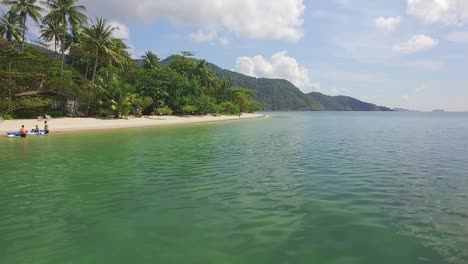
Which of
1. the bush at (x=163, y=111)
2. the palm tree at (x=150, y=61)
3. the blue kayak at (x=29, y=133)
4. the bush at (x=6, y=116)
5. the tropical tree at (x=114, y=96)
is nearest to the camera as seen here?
the blue kayak at (x=29, y=133)

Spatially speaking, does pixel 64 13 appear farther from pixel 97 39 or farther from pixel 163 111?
pixel 163 111

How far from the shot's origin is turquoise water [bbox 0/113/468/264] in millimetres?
7574

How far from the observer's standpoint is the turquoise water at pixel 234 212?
7.57m

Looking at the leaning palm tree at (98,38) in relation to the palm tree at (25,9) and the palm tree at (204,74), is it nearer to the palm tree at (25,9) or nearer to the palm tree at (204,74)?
the palm tree at (25,9)

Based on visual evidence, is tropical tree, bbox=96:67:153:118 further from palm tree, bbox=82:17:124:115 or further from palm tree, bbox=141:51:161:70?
palm tree, bbox=141:51:161:70

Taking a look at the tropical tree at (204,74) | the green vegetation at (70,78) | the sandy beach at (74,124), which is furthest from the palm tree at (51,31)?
the tropical tree at (204,74)

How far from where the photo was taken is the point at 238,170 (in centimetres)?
1747

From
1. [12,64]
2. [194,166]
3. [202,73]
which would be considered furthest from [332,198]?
[202,73]

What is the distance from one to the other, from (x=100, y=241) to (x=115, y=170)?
966cm

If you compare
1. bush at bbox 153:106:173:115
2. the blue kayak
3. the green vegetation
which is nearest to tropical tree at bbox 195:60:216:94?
the green vegetation

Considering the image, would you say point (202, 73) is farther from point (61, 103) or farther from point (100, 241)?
point (100, 241)

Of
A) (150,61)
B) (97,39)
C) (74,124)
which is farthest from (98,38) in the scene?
(150,61)

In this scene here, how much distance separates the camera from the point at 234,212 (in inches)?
409

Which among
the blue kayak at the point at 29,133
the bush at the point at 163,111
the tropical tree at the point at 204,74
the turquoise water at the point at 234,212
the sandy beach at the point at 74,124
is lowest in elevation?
the turquoise water at the point at 234,212
